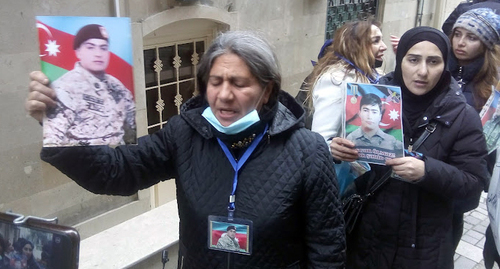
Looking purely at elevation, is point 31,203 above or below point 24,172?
below

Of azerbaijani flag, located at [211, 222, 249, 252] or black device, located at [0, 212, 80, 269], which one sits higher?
black device, located at [0, 212, 80, 269]

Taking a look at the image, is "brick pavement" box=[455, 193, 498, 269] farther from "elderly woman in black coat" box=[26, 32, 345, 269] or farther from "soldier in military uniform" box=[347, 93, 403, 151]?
"elderly woman in black coat" box=[26, 32, 345, 269]

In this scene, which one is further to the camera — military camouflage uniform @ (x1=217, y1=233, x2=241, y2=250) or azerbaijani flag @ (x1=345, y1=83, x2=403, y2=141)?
azerbaijani flag @ (x1=345, y1=83, x2=403, y2=141)

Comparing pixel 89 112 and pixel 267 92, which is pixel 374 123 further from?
pixel 89 112

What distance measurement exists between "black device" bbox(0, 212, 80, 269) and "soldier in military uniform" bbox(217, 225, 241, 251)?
58 centimetres

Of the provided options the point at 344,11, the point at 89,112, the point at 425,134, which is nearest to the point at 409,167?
the point at 425,134

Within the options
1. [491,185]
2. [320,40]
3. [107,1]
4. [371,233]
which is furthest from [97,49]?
[320,40]

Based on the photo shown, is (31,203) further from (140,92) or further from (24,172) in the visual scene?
(140,92)

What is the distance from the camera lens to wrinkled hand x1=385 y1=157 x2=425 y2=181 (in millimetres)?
1988

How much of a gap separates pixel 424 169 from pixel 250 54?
980mm

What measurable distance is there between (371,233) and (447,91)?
0.79 metres

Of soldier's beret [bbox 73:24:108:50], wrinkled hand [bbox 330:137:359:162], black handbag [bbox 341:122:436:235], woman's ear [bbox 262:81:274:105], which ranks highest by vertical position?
soldier's beret [bbox 73:24:108:50]

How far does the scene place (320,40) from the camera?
720 centimetres

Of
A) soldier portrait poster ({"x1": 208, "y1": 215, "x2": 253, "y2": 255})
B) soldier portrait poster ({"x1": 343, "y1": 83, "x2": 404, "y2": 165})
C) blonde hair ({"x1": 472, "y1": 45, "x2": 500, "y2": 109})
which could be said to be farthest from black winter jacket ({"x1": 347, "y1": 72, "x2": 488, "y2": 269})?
soldier portrait poster ({"x1": 208, "y1": 215, "x2": 253, "y2": 255})
